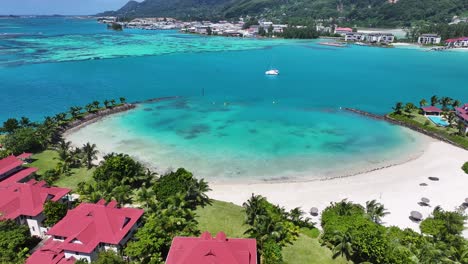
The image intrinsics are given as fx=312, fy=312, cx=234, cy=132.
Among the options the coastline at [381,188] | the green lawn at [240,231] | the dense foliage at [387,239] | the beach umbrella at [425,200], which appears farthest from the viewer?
the coastline at [381,188]

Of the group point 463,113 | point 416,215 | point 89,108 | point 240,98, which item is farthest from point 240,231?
point 240,98

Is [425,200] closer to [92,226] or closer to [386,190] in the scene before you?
[386,190]

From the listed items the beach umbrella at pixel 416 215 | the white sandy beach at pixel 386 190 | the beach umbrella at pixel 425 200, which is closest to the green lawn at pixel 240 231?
the white sandy beach at pixel 386 190

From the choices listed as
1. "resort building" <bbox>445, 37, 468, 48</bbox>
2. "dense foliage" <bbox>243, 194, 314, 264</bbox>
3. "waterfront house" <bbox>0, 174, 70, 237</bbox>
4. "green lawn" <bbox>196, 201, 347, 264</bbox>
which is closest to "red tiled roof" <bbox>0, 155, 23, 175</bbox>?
"waterfront house" <bbox>0, 174, 70, 237</bbox>

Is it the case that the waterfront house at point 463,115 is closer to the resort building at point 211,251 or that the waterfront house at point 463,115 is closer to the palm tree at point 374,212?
the palm tree at point 374,212

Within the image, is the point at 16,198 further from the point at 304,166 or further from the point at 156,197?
the point at 304,166

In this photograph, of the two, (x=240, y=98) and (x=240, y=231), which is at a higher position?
(x=240, y=98)
